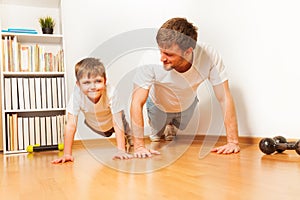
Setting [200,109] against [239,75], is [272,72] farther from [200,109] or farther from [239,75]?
[200,109]

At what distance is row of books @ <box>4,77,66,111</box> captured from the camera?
207 cm

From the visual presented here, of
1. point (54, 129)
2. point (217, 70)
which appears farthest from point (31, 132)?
point (217, 70)

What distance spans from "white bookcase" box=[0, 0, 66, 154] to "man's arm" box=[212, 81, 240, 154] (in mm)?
1079

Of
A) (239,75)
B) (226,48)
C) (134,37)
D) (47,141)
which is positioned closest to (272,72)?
(239,75)

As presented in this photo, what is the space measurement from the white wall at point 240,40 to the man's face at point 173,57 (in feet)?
1.32

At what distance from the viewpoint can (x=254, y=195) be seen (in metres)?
0.69

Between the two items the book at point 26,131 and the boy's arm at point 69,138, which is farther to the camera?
the book at point 26,131

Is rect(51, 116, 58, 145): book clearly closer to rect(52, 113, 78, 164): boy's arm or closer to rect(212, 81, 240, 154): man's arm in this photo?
rect(52, 113, 78, 164): boy's arm

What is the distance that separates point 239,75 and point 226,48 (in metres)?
0.21

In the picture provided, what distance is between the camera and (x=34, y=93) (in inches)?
83.9

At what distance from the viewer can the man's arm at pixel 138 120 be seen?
4.71 ft

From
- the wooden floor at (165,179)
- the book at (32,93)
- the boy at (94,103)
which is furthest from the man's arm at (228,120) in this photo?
the book at (32,93)

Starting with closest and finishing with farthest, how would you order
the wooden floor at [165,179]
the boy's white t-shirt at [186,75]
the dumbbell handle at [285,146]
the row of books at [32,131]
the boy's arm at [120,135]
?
1. the wooden floor at [165,179]
2. the dumbbell handle at [285,146]
3. the boy's arm at [120,135]
4. the boy's white t-shirt at [186,75]
5. the row of books at [32,131]

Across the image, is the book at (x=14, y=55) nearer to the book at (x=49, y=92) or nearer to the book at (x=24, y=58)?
the book at (x=24, y=58)
